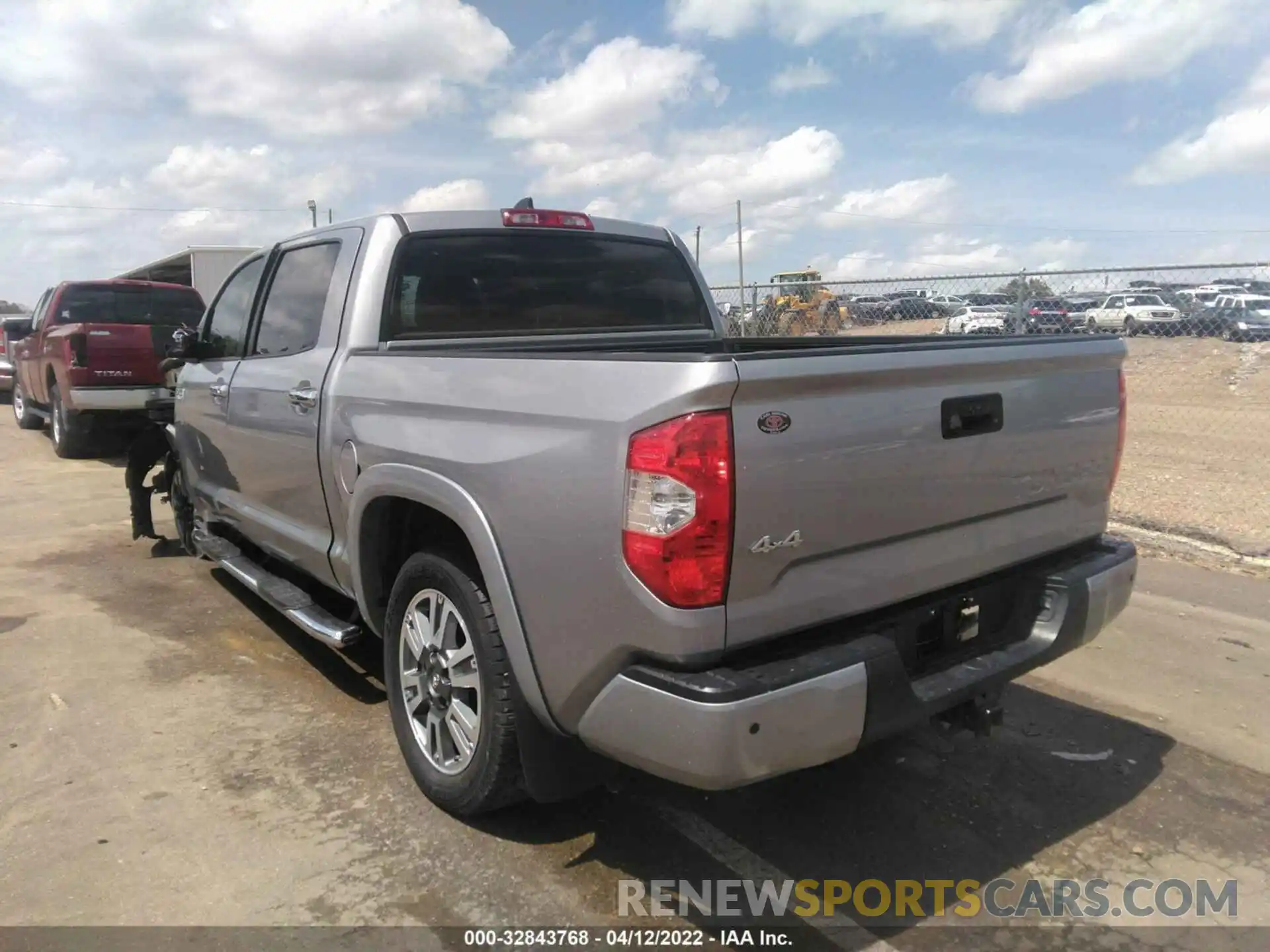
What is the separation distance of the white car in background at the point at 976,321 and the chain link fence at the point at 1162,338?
28mm

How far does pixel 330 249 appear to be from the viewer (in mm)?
4133

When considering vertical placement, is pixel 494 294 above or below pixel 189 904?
above

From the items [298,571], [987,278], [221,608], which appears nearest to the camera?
[298,571]

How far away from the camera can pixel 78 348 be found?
10.4 meters

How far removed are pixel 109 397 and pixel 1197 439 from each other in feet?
40.3

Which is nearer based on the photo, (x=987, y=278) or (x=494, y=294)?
(x=494, y=294)

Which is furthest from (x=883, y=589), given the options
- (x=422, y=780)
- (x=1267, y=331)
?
(x=1267, y=331)

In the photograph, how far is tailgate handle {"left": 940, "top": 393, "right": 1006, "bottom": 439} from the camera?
108 inches

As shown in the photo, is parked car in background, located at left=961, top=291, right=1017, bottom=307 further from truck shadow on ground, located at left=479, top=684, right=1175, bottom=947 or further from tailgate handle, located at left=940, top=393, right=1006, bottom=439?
tailgate handle, located at left=940, top=393, right=1006, bottom=439

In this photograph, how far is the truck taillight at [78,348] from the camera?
1035 centimetres

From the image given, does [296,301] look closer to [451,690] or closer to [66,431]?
[451,690]

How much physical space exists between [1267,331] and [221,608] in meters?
12.5

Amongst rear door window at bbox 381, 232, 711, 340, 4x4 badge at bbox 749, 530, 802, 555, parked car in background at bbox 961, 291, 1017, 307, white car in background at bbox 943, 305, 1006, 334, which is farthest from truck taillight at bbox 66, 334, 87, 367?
4x4 badge at bbox 749, 530, 802, 555

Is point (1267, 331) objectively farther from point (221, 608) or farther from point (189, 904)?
point (189, 904)
